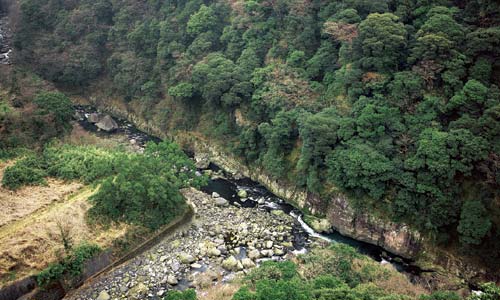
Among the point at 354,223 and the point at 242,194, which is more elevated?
the point at 354,223

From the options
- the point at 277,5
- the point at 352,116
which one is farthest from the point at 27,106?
the point at 352,116

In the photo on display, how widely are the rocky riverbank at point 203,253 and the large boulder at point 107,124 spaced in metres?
18.9

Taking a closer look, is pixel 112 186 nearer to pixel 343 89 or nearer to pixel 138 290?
pixel 138 290

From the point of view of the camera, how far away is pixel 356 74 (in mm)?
33969

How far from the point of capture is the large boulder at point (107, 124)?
49.2 meters

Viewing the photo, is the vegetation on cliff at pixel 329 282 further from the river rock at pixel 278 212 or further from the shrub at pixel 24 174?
the shrub at pixel 24 174

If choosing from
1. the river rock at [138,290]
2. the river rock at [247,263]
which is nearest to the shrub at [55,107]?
the river rock at [138,290]

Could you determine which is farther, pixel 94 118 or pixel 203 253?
pixel 94 118

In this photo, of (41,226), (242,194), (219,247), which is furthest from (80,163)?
(242,194)

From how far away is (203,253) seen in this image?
29281mm

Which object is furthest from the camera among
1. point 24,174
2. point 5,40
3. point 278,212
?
point 5,40

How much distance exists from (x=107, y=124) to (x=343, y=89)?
27.1 meters

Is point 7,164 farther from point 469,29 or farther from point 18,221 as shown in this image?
point 469,29

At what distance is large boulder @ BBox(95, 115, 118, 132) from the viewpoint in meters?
49.2
